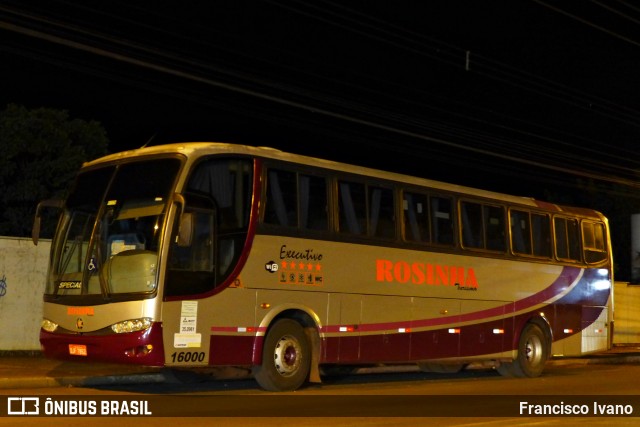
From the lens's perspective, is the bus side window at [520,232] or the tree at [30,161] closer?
the bus side window at [520,232]

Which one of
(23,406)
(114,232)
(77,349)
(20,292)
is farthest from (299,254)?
(20,292)

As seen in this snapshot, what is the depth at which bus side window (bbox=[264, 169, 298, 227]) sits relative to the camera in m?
15.3

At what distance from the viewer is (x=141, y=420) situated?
11258 mm

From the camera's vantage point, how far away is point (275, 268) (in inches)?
602

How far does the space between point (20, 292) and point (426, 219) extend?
370 inches

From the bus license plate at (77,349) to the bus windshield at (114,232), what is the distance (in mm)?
752

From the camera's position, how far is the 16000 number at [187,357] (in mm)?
13844

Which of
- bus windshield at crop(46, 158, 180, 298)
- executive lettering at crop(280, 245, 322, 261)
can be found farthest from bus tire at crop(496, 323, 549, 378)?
bus windshield at crop(46, 158, 180, 298)

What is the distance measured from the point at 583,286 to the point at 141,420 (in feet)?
46.8

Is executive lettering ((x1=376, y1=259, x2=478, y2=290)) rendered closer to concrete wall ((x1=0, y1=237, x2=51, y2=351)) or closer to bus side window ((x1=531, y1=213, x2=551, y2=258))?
bus side window ((x1=531, y1=213, x2=551, y2=258))

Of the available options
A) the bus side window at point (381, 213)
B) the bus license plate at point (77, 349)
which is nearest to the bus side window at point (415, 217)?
the bus side window at point (381, 213)

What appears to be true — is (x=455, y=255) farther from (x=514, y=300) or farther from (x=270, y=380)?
(x=270, y=380)

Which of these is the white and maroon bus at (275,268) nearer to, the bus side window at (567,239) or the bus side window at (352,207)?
the bus side window at (352,207)

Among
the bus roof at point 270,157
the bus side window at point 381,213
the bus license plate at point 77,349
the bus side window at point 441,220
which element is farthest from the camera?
the bus side window at point 441,220
